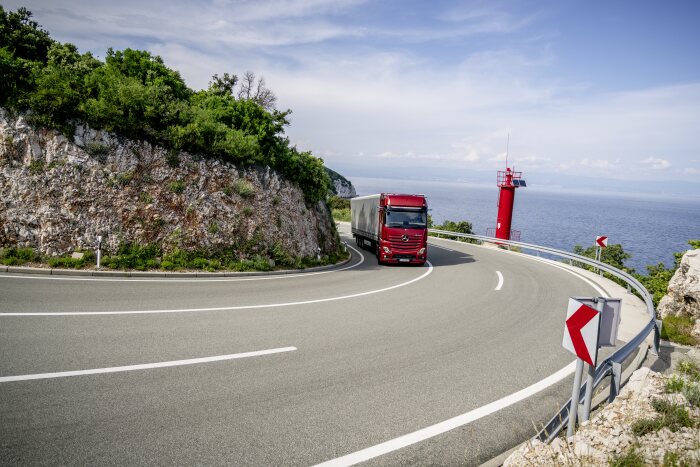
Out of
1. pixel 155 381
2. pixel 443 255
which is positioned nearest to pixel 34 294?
pixel 155 381

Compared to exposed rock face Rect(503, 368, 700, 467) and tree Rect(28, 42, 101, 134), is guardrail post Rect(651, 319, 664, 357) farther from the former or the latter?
tree Rect(28, 42, 101, 134)

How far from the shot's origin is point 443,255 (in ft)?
75.6

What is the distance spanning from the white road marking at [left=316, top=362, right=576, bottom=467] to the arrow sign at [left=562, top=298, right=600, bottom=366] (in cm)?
146

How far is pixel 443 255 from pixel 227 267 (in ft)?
44.3

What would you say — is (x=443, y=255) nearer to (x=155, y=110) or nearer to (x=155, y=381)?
(x=155, y=110)

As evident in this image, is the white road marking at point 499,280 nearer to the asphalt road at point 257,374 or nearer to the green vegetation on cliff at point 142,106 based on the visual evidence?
the asphalt road at point 257,374

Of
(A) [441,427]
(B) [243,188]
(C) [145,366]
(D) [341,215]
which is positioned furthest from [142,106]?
(D) [341,215]

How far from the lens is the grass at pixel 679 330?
8.17 m

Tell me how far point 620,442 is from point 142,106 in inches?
646

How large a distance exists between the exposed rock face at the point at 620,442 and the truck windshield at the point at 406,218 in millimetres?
14832

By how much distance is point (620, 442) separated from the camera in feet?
12.1

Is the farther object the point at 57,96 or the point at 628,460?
the point at 57,96

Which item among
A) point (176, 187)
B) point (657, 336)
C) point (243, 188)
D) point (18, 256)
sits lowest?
point (18, 256)

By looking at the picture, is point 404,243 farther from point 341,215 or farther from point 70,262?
point 341,215
